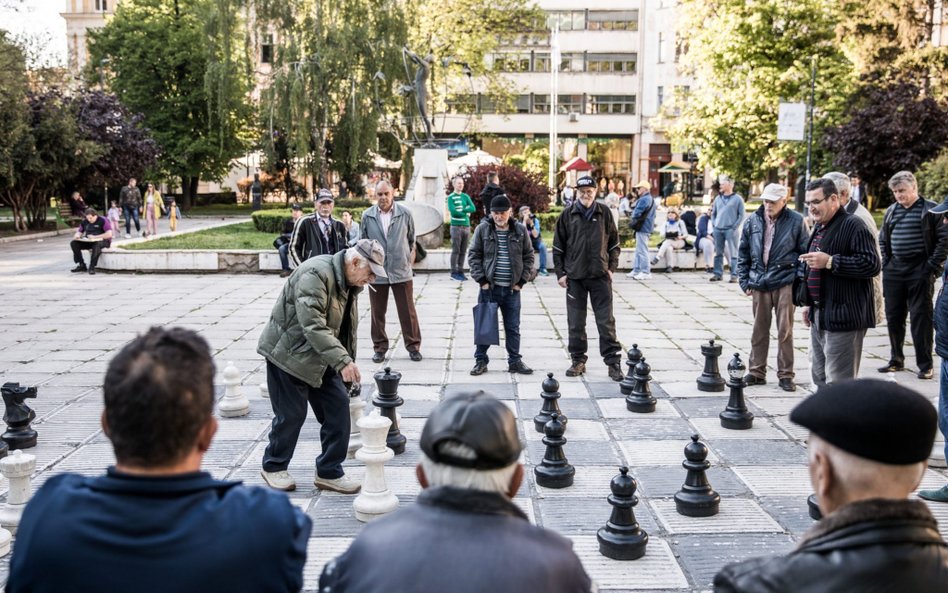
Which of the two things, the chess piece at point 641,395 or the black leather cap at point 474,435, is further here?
the chess piece at point 641,395

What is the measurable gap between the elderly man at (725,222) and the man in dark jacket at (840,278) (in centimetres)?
940

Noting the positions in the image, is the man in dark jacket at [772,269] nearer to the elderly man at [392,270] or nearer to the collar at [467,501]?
the elderly man at [392,270]

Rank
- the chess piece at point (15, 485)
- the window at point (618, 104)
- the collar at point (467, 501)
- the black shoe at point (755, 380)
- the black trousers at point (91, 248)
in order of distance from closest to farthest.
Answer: the collar at point (467, 501) < the chess piece at point (15, 485) < the black shoe at point (755, 380) < the black trousers at point (91, 248) < the window at point (618, 104)

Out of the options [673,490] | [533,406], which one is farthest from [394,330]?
[673,490]

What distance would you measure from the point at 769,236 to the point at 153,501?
23.7 ft

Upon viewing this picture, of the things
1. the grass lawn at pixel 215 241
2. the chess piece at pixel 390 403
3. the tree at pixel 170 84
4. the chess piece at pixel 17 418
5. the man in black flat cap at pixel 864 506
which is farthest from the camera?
the tree at pixel 170 84

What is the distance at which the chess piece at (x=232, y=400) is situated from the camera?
7.41 m

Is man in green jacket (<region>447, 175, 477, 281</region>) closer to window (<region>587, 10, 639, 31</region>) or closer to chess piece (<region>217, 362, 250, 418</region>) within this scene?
chess piece (<region>217, 362, 250, 418</region>)

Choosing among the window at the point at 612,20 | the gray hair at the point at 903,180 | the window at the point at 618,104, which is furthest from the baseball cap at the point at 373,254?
the window at the point at 612,20

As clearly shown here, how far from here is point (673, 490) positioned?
5723 mm

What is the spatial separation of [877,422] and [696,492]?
132 inches

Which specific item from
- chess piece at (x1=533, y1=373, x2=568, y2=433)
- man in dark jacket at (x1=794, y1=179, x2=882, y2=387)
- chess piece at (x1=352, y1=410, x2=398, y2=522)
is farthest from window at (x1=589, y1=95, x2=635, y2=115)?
chess piece at (x1=352, y1=410, x2=398, y2=522)

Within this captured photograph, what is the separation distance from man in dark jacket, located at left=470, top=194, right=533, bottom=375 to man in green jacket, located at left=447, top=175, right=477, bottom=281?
6733 millimetres

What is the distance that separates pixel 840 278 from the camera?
6777 millimetres
